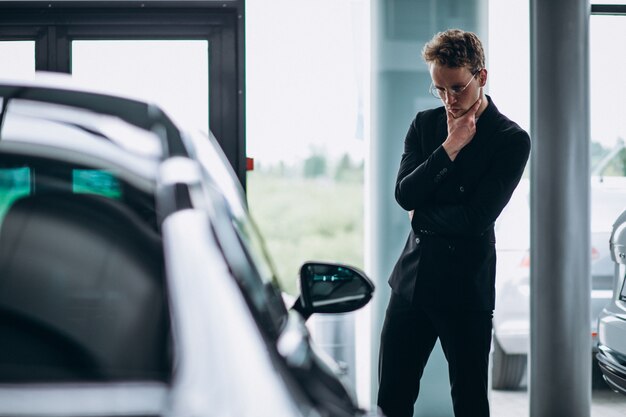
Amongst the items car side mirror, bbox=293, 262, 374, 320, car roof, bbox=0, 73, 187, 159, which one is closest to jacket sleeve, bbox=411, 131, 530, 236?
car side mirror, bbox=293, 262, 374, 320

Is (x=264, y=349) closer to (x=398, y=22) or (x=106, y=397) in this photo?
(x=106, y=397)

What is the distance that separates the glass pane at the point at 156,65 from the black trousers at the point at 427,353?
193 cm

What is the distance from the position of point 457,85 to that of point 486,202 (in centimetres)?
40

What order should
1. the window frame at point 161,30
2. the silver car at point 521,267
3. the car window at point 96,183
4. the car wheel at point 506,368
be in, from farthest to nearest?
the car wheel at point 506,368, the silver car at point 521,267, the window frame at point 161,30, the car window at point 96,183

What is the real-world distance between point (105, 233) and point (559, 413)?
348 cm

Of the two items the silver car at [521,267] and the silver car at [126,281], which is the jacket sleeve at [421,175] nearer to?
the silver car at [126,281]

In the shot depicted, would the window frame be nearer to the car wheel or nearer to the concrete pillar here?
the concrete pillar

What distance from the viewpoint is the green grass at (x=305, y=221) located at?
15.8 meters

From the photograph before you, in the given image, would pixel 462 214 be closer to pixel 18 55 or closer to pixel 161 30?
pixel 161 30

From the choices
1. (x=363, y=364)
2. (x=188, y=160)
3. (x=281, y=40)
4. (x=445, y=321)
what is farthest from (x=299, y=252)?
(x=188, y=160)

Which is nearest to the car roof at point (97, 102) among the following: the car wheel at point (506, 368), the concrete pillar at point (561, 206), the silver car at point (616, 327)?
the silver car at point (616, 327)

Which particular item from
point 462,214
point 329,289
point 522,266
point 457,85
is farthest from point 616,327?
point 329,289

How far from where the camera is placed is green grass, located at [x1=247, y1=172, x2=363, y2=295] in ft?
51.8

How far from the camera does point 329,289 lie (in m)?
1.60
